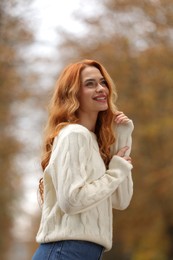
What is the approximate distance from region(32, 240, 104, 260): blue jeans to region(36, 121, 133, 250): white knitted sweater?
0.03m

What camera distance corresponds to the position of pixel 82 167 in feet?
10.5

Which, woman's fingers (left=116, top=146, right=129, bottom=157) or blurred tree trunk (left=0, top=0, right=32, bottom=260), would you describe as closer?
woman's fingers (left=116, top=146, right=129, bottom=157)

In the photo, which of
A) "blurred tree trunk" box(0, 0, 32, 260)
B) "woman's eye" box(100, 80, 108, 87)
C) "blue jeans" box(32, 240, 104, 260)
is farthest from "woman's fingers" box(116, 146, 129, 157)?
"blurred tree trunk" box(0, 0, 32, 260)

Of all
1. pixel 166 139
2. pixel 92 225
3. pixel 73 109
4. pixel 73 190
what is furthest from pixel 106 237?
pixel 166 139

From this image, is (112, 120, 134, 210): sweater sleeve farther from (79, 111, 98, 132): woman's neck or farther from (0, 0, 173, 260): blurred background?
(0, 0, 173, 260): blurred background

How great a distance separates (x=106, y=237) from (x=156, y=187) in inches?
599

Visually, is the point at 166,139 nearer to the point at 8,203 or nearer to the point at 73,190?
the point at 8,203

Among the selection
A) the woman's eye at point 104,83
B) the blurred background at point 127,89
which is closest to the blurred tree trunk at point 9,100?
the blurred background at point 127,89

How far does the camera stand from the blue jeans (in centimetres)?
319

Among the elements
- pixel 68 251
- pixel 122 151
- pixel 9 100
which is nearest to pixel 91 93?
pixel 122 151

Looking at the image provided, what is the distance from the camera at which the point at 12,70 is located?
17000 mm

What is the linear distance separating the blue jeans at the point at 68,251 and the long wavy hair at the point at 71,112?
0.43m

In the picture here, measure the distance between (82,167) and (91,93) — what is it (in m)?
0.41

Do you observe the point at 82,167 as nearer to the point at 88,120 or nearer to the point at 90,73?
the point at 88,120
